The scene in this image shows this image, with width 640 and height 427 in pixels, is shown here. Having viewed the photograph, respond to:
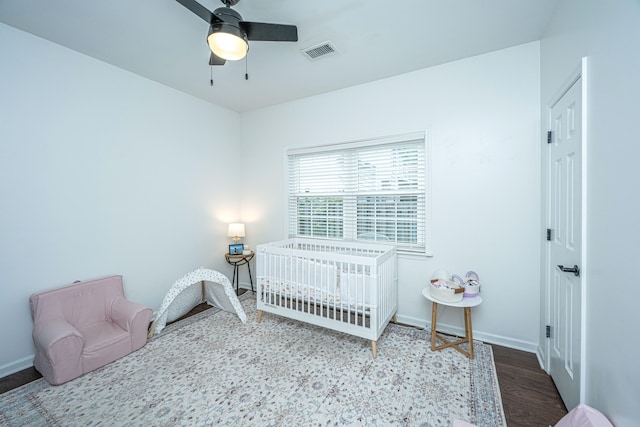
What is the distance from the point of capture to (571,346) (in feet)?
5.05

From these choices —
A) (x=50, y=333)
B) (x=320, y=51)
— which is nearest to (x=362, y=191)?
(x=320, y=51)

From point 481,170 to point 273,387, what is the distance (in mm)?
2472

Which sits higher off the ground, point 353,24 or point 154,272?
point 353,24

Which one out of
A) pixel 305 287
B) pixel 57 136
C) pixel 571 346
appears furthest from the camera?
pixel 305 287

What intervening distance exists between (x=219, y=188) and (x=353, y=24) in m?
2.62

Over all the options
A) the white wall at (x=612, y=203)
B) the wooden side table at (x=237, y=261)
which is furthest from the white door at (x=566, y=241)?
the wooden side table at (x=237, y=261)

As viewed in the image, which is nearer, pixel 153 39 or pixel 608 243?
pixel 608 243

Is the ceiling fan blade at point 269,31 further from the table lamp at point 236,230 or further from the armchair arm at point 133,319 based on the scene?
the table lamp at point 236,230

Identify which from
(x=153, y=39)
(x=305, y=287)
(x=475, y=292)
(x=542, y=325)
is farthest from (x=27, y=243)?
(x=542, y=325)

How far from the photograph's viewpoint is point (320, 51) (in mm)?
2285

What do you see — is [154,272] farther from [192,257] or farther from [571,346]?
[571,346]

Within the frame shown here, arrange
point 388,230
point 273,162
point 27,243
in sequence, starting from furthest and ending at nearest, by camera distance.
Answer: point 273,162 < point 388,230 < point 27,243

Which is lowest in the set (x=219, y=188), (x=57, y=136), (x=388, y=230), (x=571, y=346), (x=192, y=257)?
(x=571, y=346)

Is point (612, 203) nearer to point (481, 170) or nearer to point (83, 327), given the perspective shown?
point (481, 170)
